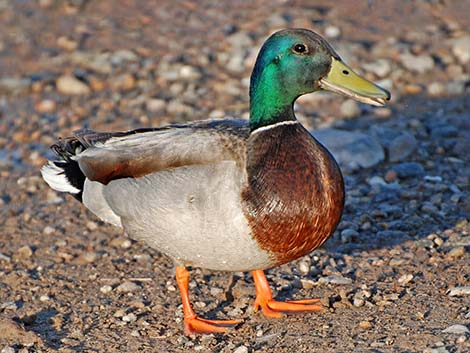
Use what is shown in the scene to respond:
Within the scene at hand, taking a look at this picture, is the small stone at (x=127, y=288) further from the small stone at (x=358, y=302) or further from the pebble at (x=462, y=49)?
the pebble at (x=462, y=49)

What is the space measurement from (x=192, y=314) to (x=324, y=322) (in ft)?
2.45

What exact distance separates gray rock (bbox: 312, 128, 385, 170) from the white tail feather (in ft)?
7.74

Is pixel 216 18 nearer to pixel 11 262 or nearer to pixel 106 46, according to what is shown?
pixel 106 46

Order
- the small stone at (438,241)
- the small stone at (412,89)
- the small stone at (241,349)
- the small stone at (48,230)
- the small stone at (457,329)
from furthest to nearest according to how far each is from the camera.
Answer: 1. the small stone at (412,89)
2. the small stone at (48,230)
3. the small stone at (438,241)
4. the small stone at (241,349)
5. the small stone at (457,329)

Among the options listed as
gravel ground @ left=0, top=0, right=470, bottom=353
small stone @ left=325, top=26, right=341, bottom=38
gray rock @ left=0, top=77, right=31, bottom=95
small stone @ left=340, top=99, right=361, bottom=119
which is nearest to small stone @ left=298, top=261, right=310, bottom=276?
gravel ground @ left=0, top=0, right=470, bottom=353

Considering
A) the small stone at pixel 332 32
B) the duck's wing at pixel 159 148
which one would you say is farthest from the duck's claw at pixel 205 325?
the small stone at pixel 332 32

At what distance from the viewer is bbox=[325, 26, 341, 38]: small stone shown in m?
9.91

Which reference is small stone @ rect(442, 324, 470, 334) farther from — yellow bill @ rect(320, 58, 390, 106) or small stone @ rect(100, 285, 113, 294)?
small stone @ rect(100, 285, 113, 294)

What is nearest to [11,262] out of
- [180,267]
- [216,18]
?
[180,267]

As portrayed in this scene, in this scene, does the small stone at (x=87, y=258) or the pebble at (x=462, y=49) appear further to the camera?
the pebble at (x=462, y=49)

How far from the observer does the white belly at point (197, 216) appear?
16.4ft

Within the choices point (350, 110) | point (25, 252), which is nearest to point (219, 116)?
point (350, 110)

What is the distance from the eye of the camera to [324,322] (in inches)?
207

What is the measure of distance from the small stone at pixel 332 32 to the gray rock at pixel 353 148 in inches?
91.8
